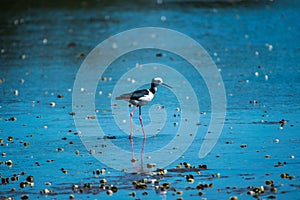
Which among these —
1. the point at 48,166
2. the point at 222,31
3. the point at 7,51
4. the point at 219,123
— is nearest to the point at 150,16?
the point at 222,31

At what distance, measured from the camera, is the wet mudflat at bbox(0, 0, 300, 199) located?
33.6ft

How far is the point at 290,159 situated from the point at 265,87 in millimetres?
6063

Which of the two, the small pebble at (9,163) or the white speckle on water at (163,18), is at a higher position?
the white speckle on water at (163,18)

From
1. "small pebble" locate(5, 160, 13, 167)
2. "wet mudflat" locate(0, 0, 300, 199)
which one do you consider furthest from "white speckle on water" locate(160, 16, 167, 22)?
"small pebble" locate(5, 160, 13, 167)

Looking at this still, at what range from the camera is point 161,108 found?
15.5m

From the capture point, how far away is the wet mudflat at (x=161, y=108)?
1024 cm

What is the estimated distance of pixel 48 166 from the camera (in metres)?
11.5

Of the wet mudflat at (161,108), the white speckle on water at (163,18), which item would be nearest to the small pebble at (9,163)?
the wet mudflat at (161,108)

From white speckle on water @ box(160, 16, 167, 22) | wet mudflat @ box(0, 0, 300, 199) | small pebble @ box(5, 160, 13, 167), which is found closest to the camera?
wet mudflat @ box(0, 0, 300, 199)

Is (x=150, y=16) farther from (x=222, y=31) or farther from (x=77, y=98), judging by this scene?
(x=77, y=98)

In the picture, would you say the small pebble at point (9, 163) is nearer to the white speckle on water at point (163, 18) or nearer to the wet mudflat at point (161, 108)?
the wet mudflat at point (161, 108)

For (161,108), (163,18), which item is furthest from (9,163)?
(163,18)

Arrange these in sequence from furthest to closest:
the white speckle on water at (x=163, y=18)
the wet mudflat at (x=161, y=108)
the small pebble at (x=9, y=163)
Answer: the white speckle on water at (x=163, y=18) < the small pebble at (x=9, y=163) < the wet mudflat at (x=161, y=108)

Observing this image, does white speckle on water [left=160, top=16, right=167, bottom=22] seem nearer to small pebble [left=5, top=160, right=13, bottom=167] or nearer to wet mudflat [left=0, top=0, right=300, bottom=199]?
wet mudflat [left=0, top=0, right=300, bottom=199]
